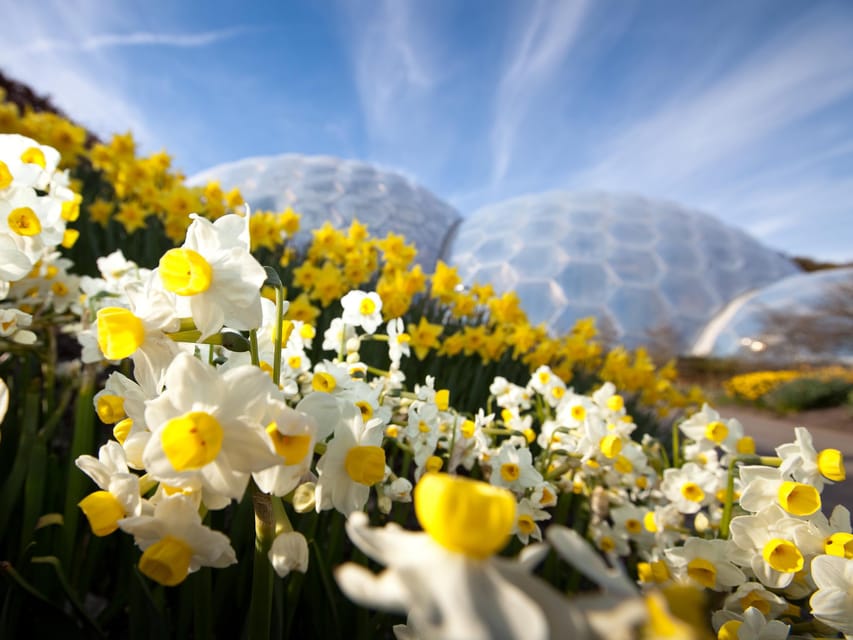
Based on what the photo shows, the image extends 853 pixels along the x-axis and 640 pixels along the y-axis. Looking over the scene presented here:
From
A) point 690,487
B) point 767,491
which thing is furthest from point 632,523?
point 767,491

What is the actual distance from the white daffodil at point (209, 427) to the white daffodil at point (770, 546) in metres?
0.65

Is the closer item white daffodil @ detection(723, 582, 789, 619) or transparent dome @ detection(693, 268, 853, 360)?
white daffodil @ detection(723, 582, 789, 619)

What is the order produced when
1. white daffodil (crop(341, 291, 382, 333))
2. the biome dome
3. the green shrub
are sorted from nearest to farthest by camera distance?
1. white daffodil (crop(341, 291, 382, 333))
2. the green shrub
3. the biome dome

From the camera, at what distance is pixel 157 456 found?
36 centimetres

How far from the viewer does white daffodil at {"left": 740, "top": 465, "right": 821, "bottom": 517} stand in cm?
63

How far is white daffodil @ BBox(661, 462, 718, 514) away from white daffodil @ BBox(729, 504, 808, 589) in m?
0.47

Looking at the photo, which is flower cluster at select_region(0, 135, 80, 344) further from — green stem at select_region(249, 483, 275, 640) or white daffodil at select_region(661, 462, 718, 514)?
white daffodil at select_region(661, 462, 718, 514)

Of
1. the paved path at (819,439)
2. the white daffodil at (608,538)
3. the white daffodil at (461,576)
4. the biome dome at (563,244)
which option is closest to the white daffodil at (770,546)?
the white daffodil at (461,576)

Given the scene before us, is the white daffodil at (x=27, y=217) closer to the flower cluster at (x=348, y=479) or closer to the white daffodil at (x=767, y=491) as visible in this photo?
the flower cluster at (x=348, y=479)

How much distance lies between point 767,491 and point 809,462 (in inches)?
5.0

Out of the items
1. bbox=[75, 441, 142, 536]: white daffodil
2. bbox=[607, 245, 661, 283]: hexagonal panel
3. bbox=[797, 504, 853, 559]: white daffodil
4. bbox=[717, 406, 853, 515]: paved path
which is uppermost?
bbox=[607, 245, 661, 283]: hexagonal panel

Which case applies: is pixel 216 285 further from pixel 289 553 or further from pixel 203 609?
pixel 203 609

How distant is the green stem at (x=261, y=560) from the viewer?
17.0 inches

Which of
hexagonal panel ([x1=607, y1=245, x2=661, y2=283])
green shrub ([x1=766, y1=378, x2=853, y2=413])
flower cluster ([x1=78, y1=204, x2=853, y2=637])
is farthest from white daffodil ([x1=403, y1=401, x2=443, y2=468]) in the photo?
hexagonal panel ([x1=607, y1=245, x2=661, y2=283])
